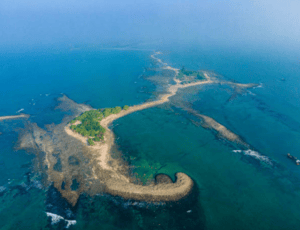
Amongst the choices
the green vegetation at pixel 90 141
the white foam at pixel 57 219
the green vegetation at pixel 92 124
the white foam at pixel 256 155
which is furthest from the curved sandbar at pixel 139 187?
the white foam at pixel 256 155

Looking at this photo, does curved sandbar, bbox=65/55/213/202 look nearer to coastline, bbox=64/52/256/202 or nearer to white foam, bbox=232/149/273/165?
coastline, bbox=64/52/256/202

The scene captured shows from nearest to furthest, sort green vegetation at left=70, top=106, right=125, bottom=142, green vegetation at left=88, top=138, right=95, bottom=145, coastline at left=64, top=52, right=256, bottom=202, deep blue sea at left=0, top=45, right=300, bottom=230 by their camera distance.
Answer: deep blue sea at left=0, top=45, right=300, bottom=230, coastline at left=64, top=52, right=256, bottom=202, green vegetation at left=88, top=138, right=95, bottom=145, green vegetation at left=70, top=106, right=125, bottom=142

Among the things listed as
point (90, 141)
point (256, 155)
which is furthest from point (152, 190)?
point (256, 155)

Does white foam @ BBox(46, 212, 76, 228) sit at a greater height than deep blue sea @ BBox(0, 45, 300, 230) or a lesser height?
lesser

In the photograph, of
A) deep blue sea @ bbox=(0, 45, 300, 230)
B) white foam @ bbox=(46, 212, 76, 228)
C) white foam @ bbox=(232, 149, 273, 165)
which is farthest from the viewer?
white foam @ bbox=(232, 149, 273, 165)

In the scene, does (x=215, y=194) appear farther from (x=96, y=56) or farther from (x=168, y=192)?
(x=96, y=56)

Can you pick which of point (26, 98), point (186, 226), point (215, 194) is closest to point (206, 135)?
point (215, 194)

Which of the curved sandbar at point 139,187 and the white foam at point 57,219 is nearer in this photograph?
the white foam at point 57,219

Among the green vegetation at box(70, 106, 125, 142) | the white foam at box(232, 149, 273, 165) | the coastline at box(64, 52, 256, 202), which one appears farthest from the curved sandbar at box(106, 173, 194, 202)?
the white foam at box(232, 149, 273, 165)

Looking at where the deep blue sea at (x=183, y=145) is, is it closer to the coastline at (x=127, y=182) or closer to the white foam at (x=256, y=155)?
the white foam at (x=256, y=155)
